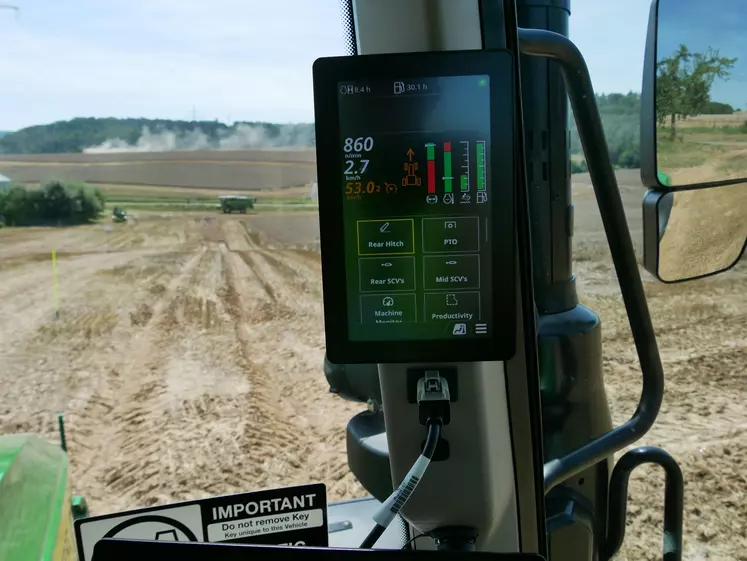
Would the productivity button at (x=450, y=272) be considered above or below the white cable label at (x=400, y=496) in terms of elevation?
above

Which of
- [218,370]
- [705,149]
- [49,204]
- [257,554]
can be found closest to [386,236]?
[257,554]

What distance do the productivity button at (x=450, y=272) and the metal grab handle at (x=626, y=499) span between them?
418 mm

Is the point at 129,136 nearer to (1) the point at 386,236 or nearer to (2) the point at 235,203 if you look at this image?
(2) the point at 235,203

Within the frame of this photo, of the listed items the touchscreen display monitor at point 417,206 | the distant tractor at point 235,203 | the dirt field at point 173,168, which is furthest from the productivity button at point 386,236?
the distant tractor at point 235,203

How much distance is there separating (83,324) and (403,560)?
5.85 feet

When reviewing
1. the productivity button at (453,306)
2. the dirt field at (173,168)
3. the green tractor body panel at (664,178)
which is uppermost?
the dirt field at (173,168)

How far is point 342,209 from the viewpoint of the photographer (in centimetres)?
66

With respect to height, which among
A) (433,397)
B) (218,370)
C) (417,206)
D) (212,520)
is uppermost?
(417,206)

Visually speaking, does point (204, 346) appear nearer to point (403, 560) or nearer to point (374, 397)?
point (374, 397)

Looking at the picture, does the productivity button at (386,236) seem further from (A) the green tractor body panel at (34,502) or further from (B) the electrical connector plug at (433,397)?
(A) the green tractor body panel at (34,502)

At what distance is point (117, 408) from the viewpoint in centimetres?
190

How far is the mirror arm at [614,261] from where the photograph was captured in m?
0.76

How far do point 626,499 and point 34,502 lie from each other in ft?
2.65

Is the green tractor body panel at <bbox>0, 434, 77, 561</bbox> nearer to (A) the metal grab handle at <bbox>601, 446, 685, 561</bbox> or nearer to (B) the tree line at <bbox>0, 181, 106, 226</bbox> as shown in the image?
(B) the tree line at <bbox>0, 181, 106, 226</bbox>
